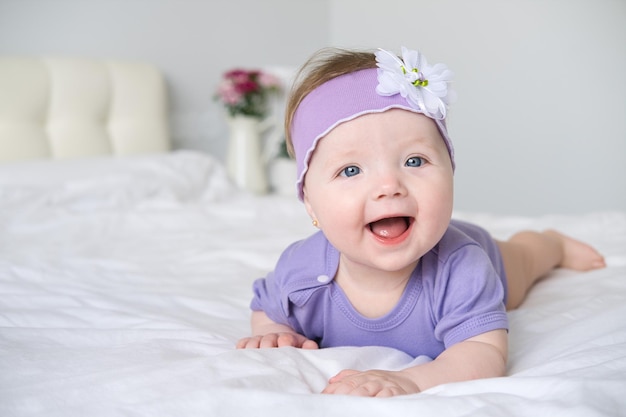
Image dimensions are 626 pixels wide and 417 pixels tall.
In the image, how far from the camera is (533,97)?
3.12 meters

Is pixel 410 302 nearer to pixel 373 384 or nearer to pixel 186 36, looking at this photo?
pixel 373 384

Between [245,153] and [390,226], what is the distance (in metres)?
2.46

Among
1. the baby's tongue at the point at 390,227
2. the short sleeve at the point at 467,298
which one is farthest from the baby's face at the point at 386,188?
the short sleeve at the point at 467,298

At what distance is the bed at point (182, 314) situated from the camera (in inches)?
27.4

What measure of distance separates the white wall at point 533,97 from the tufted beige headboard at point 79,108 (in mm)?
1580

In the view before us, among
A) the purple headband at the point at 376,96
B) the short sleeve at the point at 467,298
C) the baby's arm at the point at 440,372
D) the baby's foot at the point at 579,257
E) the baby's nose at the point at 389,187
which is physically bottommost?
the baby's foot at the point at 579,257

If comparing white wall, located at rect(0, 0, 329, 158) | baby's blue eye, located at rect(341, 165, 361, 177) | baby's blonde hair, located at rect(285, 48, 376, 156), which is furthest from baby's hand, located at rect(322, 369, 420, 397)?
white wall, located at rect(0, 0, 329, 158)

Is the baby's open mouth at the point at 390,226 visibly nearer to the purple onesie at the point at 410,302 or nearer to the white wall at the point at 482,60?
the purple onesie at the point at 410,302

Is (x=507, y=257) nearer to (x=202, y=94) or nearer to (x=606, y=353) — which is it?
(x=606, y=353)


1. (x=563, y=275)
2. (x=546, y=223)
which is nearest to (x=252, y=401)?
(x=563, y=275)

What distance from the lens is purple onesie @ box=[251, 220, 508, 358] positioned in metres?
0.92

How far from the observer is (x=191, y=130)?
3.33m

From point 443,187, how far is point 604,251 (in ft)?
2.88

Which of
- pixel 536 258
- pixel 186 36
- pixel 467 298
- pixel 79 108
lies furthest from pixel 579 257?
pixel 186 36
